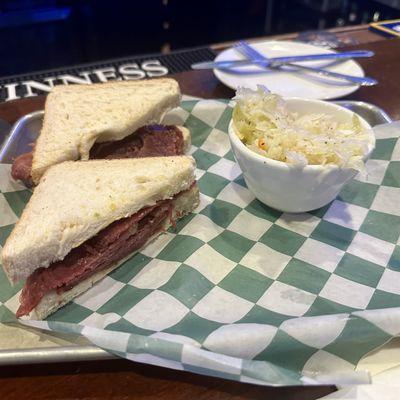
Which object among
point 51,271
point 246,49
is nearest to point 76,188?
point 51,271

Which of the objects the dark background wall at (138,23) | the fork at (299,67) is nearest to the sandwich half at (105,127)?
the fork at (299,67)

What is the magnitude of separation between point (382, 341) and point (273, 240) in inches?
17.4

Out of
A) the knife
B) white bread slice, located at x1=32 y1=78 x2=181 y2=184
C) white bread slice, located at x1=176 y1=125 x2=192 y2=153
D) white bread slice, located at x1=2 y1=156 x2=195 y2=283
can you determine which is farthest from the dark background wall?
white bread slice, located at x1=2 y1=156 x2=195 y2=283

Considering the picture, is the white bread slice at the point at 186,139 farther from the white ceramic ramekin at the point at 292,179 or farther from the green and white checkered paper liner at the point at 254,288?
the white ceramic ramekin at the point at 292,179

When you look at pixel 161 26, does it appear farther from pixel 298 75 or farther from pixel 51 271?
pixel 51 271

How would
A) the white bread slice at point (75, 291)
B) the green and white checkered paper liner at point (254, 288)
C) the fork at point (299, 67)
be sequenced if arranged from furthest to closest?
1. the fork at point (299, 67)
2. the white bread slice at point (75, 291)
3. the green and white checkered paper liner at point (254, 288)

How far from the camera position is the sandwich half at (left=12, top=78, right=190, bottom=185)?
1541 millimetres

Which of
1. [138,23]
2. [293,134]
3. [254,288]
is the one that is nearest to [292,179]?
[293,134]

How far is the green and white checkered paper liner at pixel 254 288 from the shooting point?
3.13 ft

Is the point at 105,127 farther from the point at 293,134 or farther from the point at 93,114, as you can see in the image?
the point at 293,134

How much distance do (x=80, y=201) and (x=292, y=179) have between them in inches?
23.4

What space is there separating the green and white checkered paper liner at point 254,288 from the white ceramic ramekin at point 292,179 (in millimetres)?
76

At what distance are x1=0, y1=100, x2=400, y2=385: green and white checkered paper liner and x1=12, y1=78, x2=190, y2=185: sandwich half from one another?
0.12 metres

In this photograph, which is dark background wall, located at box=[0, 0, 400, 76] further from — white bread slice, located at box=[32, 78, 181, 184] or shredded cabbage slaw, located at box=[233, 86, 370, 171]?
shredded cabbage slaw, located at box=[233, 86, 370, 171]
